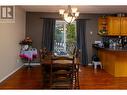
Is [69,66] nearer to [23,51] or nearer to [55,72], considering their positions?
[55,72]

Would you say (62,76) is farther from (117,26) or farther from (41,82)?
(117,26)

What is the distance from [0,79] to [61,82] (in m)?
2.32

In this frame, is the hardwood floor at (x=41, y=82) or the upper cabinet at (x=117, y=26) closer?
the hardwood floor at (x=41, y=82)

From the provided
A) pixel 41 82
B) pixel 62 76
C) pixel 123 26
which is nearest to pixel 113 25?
pixel 123 26

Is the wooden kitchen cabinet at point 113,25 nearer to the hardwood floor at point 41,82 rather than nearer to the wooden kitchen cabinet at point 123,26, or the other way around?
the wooden kitchen cabinet at point 123,26

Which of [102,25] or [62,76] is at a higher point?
[102,25]

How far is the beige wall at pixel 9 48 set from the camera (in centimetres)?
592

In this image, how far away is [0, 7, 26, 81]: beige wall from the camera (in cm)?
592

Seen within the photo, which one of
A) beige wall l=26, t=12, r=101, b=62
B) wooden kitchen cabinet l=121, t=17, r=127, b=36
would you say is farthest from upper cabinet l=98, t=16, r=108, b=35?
wooden kitchen cabinet l=121, t=17, r=127, b=36

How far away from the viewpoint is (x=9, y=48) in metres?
6.62

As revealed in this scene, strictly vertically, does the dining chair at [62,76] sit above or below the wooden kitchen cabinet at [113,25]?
below

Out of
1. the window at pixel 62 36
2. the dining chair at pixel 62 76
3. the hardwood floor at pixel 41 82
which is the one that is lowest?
the hardwood floor at pixel 41 82

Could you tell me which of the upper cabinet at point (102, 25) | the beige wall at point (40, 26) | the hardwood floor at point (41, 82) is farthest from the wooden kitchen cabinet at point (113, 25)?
the hardwood floor at point (41, 82)

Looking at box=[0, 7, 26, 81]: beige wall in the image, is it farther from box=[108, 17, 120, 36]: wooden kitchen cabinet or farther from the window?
box=[108, 17, 120, 36]: wooden kitchen cabinet
